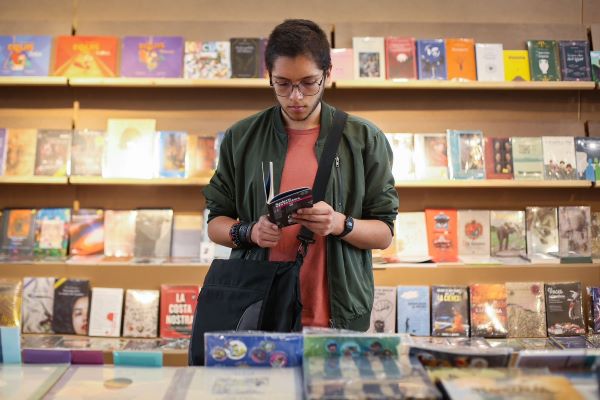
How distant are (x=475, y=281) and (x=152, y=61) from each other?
224 centimetres

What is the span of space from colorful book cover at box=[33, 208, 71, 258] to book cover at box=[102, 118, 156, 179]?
1.26ft

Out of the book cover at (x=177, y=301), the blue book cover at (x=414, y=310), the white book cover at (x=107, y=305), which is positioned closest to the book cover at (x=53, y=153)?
the white book cover at (x=107, y=305)

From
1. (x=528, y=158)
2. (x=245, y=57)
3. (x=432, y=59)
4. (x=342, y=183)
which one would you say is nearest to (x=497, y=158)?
(x=528, y=158)

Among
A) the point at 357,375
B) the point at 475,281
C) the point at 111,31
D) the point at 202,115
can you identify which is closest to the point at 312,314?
the point at 357,375

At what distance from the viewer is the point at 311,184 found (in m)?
1.66

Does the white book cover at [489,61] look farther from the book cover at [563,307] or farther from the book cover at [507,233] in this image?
the book cover at [563,307]

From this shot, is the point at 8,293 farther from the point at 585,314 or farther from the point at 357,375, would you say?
the point at 585,314

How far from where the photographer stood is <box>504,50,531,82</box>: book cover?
3529 millimetres

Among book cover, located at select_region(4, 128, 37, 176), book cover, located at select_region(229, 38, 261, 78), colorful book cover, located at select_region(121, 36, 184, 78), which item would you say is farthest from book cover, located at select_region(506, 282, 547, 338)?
book cover, located at select_region(4, 128, 37, 176)

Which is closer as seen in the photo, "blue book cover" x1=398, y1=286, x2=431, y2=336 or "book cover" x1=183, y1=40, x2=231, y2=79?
"blue book cover" x1=398, y1=286, x2=431, y2=336

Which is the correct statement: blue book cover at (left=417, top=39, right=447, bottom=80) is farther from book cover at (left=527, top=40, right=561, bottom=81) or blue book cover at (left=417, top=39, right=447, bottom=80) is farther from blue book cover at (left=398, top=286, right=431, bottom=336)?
blue book cover at (left=398, top=286, right=431, bottom=336)

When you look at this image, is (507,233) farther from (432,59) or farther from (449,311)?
(432,59)

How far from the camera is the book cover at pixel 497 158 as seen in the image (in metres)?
3.49

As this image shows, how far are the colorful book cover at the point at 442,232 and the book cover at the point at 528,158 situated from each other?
457 millimetres
